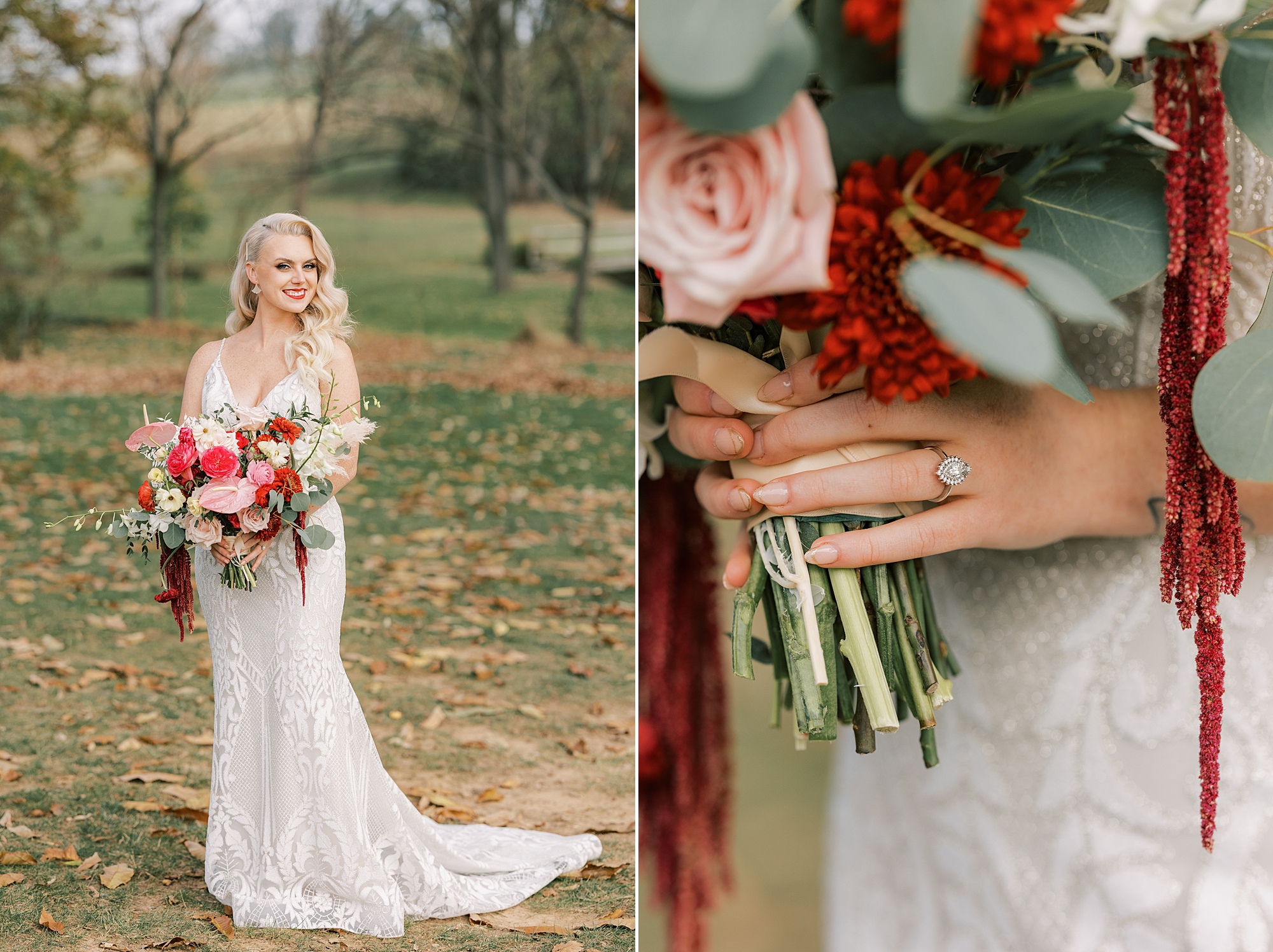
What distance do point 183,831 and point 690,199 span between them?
6.42 ft

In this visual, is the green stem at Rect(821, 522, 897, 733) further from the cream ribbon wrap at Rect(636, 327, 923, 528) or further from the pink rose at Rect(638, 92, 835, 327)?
the pink rose at Rect(638, 92, 835, 327)

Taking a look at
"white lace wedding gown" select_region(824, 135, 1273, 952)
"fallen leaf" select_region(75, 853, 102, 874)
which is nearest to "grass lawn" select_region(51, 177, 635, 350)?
"fallen leaf" select_region(75, 853, 102, 874)

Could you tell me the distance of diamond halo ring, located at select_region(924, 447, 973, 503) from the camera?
2.73 ft

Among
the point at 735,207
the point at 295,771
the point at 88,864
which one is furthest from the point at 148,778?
the point at 735,207

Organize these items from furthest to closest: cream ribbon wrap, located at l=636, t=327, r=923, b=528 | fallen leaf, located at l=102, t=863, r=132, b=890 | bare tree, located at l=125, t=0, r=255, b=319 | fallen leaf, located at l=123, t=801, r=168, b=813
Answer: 1. bare tree, located at l=125, t=0, r=255, b=319
2. fallen leaf, located at l=123, t=801, r=168, b=813
3. fallen leaf, located at l=102, t=863, r=132, b=890
4. cream ribbon wrap, located at l=636, t=327, r=923, b=528

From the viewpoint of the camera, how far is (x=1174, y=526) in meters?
0.73

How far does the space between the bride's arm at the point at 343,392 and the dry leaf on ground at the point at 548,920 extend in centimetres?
81

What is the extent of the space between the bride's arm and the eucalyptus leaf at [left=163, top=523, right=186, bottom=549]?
0.21m

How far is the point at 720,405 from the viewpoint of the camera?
87cm

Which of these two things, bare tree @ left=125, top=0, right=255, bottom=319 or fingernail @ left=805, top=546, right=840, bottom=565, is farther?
bare tree @ left=125, top=0, right=255, bottom=319

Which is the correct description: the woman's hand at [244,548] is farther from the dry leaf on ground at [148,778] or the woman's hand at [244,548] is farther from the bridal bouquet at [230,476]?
the dry leaf on ground at [148,778]

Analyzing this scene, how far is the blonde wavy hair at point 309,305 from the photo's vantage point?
1.29 metres

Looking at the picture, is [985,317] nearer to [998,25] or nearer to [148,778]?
[998,25]

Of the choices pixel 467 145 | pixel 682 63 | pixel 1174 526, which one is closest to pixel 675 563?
pixel 1174 526
